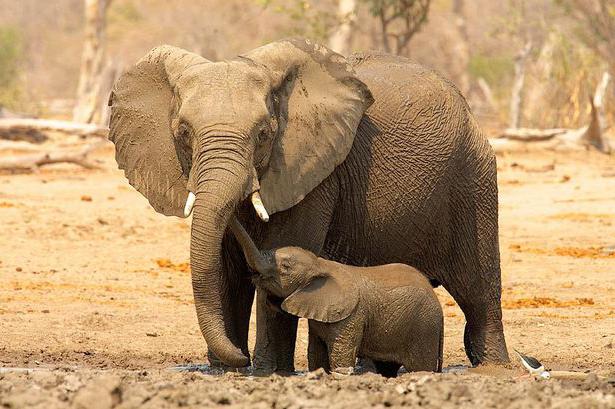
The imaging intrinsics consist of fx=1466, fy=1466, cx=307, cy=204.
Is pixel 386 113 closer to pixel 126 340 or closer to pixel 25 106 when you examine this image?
pixel 126 340

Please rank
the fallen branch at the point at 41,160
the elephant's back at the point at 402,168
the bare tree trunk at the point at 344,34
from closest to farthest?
the elephant's back at the point at 402,168 → the fallen branch at the point at 41,160 → the bare tree trunk at the point at 344,34

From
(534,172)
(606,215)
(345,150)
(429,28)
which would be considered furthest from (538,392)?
(429,28)

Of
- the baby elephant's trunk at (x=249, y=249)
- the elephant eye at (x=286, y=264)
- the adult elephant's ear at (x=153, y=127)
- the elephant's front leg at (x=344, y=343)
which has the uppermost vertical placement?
the adult elephant's ear at (x=153, y=127)

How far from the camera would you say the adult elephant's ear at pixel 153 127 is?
6.56 meters

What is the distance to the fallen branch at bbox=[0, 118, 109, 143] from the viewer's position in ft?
62.0

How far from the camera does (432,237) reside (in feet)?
24.7

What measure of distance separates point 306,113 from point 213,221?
3.12 ft

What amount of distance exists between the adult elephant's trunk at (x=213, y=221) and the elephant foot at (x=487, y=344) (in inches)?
83.5

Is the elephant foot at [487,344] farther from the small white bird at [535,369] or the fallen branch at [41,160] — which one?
the fallen branch at [41,160]

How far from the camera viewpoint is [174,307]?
1004 centimetres

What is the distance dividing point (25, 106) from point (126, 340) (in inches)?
796

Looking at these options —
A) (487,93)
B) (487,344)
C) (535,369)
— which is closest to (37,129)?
(487,344)

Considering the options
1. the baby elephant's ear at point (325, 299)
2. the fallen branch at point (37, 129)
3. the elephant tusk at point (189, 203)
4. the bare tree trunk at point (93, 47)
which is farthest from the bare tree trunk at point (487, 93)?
the elephant tusk at point (189, 203)

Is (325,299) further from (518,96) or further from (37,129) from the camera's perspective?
(518,96)
